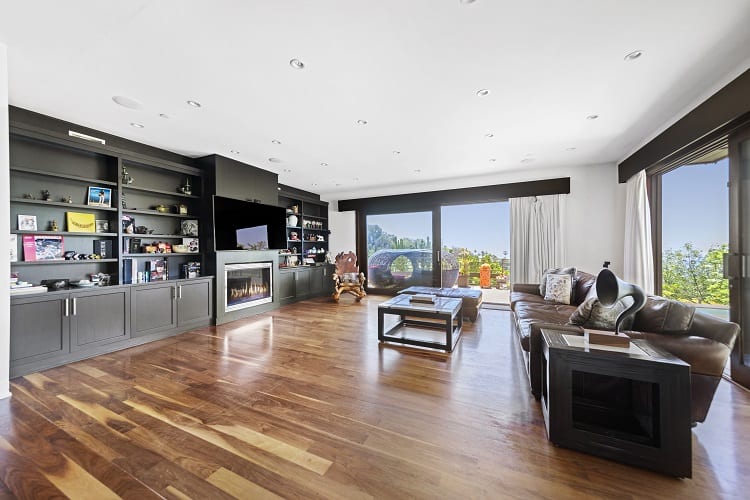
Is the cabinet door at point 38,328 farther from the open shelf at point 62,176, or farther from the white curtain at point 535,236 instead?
the white curtain at point 535,236

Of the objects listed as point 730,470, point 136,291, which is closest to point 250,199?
point 136,291

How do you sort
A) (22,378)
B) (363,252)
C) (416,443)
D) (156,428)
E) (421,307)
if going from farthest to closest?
(363,252), (421,307), (22,378), (156,428), (416,443)

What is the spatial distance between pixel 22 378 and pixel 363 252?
5.62 meters

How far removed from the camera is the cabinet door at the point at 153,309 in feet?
11.2

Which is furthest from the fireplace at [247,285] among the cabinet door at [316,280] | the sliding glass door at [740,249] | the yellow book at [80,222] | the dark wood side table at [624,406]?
the sliding glass door at [740,249]

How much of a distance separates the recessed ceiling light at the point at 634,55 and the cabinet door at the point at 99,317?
5401 millimetres

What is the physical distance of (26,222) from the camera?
2865 millimetres

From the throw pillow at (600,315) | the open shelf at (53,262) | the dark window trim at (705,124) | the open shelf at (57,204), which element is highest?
the dark window trim at (705,124)

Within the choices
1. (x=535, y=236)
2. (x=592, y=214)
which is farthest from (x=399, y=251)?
(x=592, y=214)

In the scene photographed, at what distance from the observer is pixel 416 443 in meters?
1.65

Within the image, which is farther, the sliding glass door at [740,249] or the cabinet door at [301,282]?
the cabinet door at [301,282]

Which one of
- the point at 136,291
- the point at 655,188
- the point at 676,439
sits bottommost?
the point at 676,439

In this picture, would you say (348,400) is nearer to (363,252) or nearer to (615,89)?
(615,89)

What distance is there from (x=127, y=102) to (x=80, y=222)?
1642 mm
